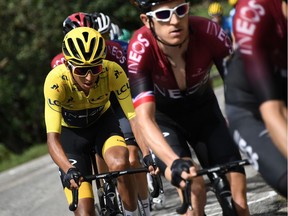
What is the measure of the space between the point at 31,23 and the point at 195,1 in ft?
18.3

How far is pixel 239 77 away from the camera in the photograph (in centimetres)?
448

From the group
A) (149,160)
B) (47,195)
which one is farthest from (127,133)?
(47,195)

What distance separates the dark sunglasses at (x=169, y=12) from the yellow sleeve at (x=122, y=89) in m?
1.54

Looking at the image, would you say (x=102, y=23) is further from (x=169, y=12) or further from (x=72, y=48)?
(x=169, y=12)

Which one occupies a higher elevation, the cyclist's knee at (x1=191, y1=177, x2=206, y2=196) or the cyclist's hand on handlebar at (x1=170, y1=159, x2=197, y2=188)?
the cyclist's hand on handlebar at (x1=170, y1=159, x2=197, y2=188)

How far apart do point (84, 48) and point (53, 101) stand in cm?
52

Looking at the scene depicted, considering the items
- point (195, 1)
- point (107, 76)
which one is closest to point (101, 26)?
point (107, 76)

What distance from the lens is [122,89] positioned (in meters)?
6.75

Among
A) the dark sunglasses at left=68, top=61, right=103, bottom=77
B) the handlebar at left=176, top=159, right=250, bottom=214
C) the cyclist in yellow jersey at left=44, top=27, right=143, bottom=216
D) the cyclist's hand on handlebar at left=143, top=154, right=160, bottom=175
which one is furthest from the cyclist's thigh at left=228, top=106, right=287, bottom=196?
the dark sunglasses at left=68, top=61, right=103, bottom=77

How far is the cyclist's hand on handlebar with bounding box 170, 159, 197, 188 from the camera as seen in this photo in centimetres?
456

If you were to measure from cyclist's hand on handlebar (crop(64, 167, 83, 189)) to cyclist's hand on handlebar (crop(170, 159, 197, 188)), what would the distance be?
52.6 inches

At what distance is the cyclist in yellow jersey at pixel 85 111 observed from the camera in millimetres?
6359

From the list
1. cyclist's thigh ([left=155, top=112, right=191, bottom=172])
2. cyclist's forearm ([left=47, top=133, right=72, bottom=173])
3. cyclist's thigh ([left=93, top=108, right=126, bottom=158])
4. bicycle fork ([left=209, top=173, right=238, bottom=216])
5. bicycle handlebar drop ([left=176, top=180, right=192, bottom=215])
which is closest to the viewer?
bicycle handlebar drop ([left=176, top=180, right=192, bottom=215])

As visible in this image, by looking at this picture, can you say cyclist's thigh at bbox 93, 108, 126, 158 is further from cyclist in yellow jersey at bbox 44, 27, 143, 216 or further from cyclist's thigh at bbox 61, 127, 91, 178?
cyclist's thigh at bbox 61, 127, 91, 178
